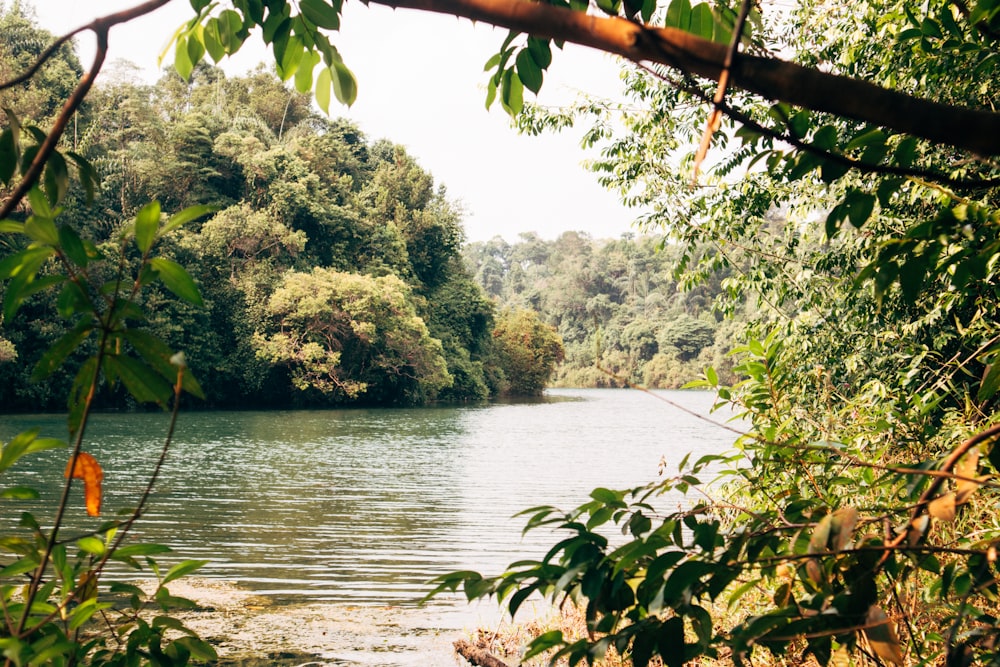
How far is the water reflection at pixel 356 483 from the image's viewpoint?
768 centimetres

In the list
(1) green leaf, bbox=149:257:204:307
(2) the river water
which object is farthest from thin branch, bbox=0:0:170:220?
(2) the river water

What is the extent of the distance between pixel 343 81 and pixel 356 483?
11987mm

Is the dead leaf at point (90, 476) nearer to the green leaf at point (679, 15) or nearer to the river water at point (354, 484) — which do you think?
the river water at point (354, 484)

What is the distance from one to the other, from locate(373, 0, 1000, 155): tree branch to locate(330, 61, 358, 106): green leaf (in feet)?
1.97

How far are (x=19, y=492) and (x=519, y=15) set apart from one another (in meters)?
0.85

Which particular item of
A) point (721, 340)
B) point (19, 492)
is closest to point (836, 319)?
point (19, 492)

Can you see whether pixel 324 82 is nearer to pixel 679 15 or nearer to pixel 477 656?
pixel 679 15

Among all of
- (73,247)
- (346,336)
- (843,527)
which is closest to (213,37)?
(73,247)

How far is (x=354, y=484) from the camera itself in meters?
12.6

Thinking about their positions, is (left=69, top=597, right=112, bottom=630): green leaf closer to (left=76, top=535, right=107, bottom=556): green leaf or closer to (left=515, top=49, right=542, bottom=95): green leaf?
(left=76, top=535, right=107, bottom=556): green leaf

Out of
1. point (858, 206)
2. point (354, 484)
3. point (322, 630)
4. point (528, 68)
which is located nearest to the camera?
point (858, 206)

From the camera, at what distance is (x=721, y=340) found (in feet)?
151

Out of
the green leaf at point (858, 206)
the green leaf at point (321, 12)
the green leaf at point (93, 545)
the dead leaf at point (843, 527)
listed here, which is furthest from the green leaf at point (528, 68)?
the green leaf at point (93, 545)

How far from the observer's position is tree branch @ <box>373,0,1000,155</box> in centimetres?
52
